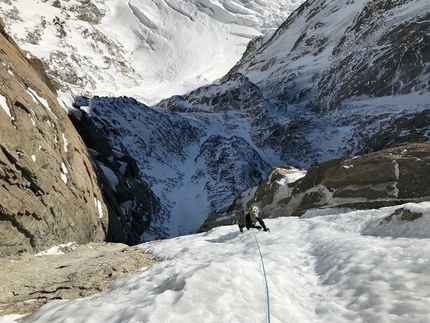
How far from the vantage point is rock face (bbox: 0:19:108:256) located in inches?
458

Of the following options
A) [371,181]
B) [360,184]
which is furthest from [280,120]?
[371,181]

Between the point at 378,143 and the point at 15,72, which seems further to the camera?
the point at 378,143

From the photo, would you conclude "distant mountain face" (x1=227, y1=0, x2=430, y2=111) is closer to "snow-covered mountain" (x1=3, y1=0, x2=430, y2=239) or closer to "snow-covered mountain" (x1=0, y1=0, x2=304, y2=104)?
"snow-covered mountain" (x1=3, y1=0, x2=430, y2=239)

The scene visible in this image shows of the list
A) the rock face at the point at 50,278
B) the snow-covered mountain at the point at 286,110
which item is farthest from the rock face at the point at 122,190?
the rock face at the point at 50,278

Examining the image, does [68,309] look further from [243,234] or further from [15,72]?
[15,72]

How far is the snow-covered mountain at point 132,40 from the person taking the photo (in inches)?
4409

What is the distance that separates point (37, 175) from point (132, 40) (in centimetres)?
A: 16736

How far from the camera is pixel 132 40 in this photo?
538ft

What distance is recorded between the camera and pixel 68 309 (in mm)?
5469

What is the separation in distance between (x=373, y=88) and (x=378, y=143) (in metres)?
21.5

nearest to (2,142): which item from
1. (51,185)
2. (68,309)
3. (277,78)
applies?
(51,185)

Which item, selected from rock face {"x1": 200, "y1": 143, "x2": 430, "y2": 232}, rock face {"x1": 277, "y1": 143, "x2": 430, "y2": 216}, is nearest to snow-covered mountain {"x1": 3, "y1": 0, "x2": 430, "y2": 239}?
rock face {"x1": 200, "y1": 143, "x2": 430, "y2": 232}

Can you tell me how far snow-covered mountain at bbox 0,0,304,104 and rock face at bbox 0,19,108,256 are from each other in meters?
82.4

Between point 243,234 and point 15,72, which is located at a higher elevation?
point 15,72
